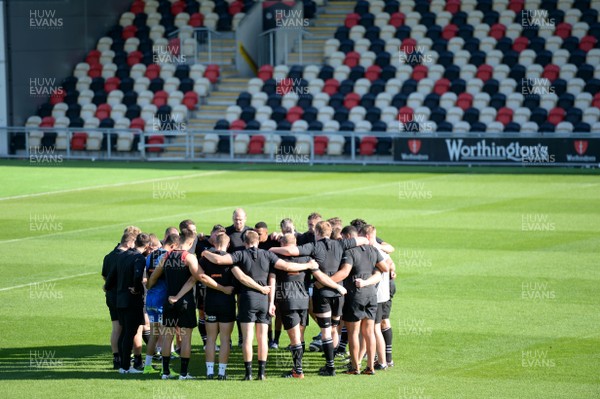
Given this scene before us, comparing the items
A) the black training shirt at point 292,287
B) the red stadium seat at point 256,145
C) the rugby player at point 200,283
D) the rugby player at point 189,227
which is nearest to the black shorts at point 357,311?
the black training shirt at point 292,287

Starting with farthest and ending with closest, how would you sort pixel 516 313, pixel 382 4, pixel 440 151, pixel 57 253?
pixel 382 4
pixel 440 151
pixel 57 253
pixel 516 313

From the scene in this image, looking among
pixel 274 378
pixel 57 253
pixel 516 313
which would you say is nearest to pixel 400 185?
pixel 57 253

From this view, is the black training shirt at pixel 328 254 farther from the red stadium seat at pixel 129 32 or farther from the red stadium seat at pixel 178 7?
the red stadium seat at pixel 178 7

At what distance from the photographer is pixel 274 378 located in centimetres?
1365

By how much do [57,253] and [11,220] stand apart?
5.02m

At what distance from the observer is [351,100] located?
42.7 m

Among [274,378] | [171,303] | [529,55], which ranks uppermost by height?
[529,55]

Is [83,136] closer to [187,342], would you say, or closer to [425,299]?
[425,299]

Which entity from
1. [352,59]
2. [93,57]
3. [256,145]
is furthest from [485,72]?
[93,57]

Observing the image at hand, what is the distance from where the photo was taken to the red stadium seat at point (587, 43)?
42.3 meters

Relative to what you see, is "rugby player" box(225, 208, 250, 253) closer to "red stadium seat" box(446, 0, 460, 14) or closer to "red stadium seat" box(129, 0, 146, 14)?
"red stadium seat" box(446, 0, 460, 14)

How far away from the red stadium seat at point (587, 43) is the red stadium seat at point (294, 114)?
11.8 metres

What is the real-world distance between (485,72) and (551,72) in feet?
8.67

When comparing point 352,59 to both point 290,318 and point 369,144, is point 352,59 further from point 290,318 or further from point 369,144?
point 290,318
